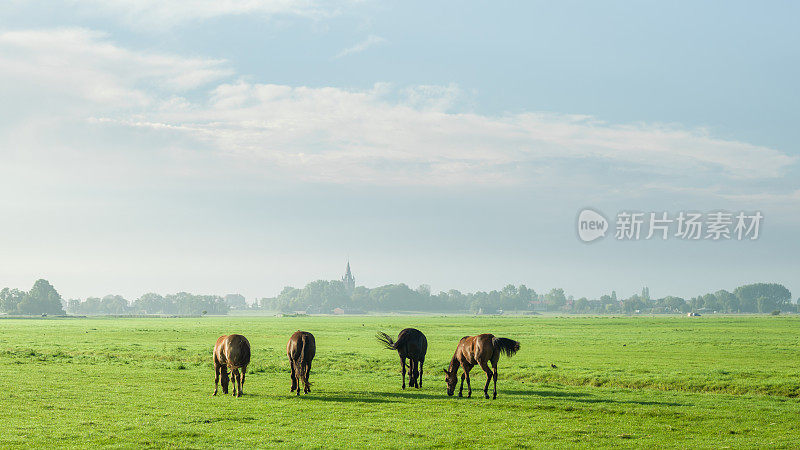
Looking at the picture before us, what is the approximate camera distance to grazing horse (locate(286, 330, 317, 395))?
24734 mm

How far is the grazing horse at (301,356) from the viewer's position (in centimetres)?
2473

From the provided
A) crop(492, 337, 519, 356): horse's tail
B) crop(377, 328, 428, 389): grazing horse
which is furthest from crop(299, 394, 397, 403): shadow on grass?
crop(492, 337, 519, 356): horse's tail

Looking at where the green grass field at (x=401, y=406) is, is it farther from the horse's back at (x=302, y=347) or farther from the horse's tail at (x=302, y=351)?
the horse's back at (x=302, y=347)

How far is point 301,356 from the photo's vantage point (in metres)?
24.8

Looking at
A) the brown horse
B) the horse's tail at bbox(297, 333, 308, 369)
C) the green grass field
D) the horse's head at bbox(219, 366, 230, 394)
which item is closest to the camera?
the green grass field

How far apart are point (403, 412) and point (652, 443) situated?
25.1ft

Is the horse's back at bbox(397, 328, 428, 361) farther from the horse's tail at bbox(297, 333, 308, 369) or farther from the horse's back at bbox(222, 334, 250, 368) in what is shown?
the horse's back at bbox(222, 334, 250, 368)

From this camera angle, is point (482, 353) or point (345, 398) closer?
point (345, 398)

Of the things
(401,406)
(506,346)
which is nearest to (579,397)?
(506,346)

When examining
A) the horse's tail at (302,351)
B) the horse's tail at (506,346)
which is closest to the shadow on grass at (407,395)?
the horse's tail at (506,346)

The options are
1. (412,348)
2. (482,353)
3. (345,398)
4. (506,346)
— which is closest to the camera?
(506,346)

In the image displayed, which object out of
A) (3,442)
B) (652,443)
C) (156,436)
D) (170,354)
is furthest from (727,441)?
(170,354)

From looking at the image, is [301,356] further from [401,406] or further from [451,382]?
[451,382]

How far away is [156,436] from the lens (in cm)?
1703
